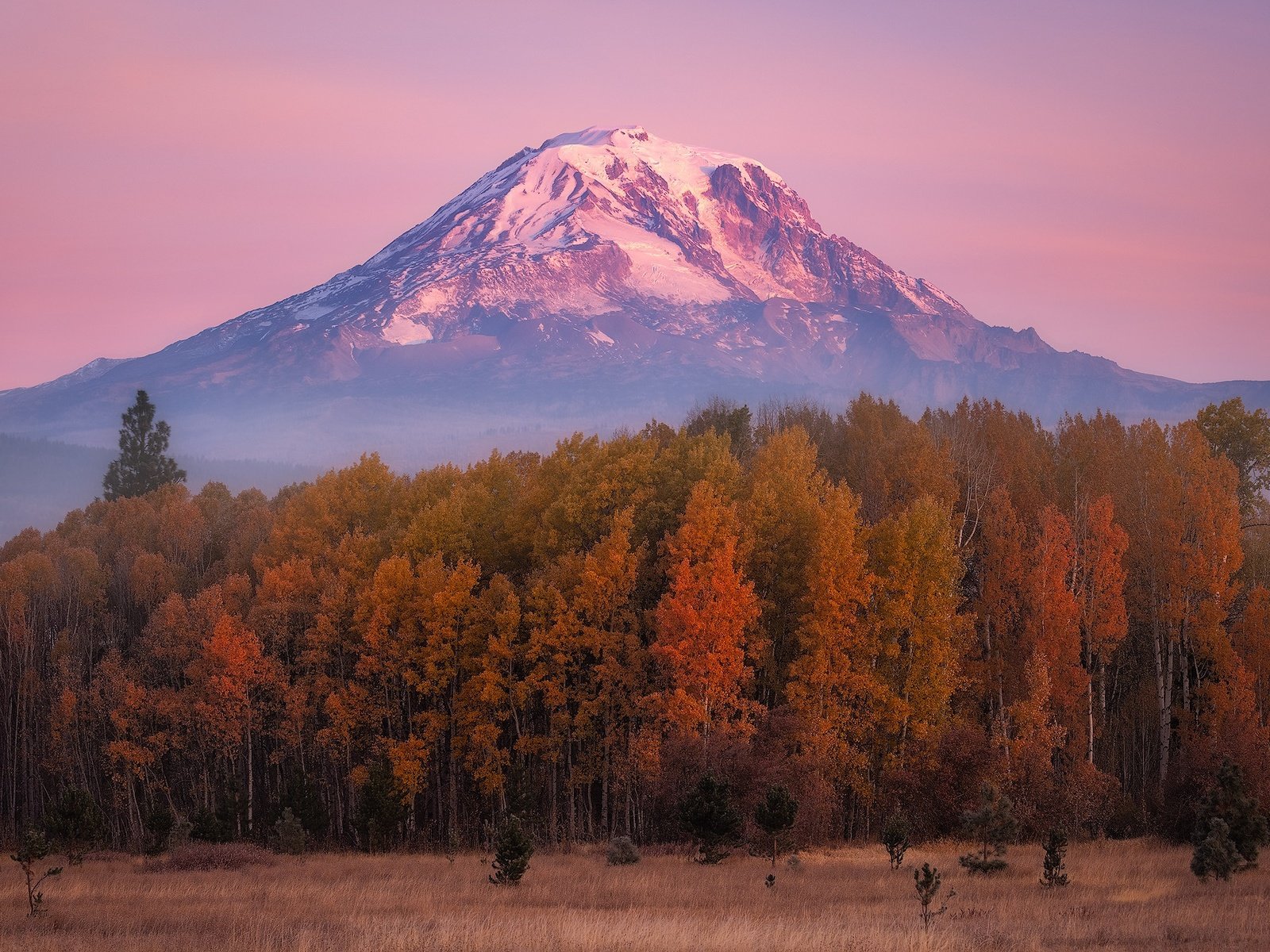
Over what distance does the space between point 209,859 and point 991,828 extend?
26.5 meters

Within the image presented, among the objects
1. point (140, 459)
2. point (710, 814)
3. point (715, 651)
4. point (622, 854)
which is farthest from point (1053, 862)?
point (140, 459)

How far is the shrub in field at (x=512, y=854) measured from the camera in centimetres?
3662

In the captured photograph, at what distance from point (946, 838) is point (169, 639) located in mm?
40839

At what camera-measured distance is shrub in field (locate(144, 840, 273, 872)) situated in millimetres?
43562

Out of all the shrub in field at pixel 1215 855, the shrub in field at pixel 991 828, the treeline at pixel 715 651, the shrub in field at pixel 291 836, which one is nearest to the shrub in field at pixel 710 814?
the treeline at pixel 715 651

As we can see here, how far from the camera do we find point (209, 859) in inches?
1740

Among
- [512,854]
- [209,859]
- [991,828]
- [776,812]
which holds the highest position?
[776,812]

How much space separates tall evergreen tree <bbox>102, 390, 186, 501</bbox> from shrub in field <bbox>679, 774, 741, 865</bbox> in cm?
9813

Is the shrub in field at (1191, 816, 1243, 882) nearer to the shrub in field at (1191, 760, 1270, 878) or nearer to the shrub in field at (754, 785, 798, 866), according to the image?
the shrub in field at (1191, 760, 1270, 878)

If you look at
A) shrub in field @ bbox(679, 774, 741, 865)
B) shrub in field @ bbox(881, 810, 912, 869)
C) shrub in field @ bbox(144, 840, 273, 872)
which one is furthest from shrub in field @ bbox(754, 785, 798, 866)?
shrub in field @ bbox(144, 840, 273, 872)

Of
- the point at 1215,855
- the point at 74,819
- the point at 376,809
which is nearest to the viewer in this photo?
the point at 1215,855

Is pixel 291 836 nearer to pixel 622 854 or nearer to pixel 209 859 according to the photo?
pixel 209 859

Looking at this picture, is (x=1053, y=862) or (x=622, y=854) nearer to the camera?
(x=1053, y=862)

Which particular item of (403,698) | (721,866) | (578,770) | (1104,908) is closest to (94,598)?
(403,698)
